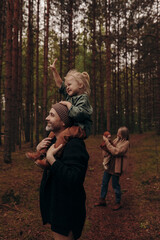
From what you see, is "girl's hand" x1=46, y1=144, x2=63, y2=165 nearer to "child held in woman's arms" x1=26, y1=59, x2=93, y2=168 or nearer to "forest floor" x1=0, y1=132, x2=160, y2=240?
"child held in woman's arms" x1=26, y1=59, x2=93, y2=168

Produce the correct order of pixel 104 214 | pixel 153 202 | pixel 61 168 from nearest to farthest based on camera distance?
pixel 61 168, pixel 104 214, pixel 153 202

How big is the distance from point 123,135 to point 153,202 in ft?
7.62

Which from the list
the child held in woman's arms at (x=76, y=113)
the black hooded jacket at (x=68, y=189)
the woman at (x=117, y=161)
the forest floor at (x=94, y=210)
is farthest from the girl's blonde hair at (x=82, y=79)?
the forest floor at (x=94, y=210)

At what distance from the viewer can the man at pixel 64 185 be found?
1715mm

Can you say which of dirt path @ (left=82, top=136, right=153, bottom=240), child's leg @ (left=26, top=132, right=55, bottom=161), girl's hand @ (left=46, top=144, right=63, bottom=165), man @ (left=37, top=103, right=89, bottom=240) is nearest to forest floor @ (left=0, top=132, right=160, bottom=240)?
dirt path @ (left=82, top=136, right=153, bottom=240)

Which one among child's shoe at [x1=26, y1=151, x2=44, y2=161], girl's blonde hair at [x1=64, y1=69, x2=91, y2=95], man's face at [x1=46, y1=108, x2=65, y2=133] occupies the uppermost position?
girl's blonde hair at [x1=64, y1=69, x2=91, y2=95]

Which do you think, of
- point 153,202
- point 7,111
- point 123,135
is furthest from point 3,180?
point 153,202

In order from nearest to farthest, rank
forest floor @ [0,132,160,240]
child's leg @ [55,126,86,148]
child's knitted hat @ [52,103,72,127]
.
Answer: child's leg @ [55,126,86,148]
child's knitted hat @ [52,103,72,127]
forest floor @ [0,132,160,240]

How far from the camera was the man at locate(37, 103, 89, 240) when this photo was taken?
1715 mm

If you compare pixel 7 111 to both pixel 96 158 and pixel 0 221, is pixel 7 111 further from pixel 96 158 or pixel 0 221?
pixel 96 158

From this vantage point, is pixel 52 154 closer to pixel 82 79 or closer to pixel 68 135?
pixel 68 135

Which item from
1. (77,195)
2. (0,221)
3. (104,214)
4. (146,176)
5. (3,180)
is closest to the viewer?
(77,195)

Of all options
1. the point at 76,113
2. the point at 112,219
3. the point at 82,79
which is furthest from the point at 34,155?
the point at 112,219

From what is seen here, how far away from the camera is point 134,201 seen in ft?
18.6
